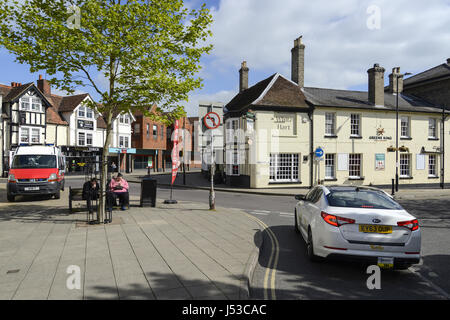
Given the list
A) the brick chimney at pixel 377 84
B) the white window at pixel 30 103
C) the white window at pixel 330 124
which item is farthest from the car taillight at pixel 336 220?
the white window at pixel 30 103

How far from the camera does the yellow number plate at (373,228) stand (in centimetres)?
476

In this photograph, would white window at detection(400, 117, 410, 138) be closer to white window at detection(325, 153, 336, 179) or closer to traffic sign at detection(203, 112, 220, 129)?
white window at detection(325, 153, 336, 179)

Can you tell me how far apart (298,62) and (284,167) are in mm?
8870

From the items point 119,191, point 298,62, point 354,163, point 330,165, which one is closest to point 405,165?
point 354,163

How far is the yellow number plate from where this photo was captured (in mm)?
4758

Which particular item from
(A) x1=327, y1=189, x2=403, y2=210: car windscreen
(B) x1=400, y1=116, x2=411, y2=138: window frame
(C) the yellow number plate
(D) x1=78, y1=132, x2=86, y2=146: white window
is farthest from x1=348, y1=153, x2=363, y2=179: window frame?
(D) x1=78, y1=132, x2=86, y2=146: white window

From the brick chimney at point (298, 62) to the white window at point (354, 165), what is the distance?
7.20 meters

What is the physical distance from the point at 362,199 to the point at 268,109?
16.5 m

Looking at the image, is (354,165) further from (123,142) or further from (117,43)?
(123,142)

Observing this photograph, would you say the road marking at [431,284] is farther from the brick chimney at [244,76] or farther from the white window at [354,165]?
the brick chimney at [244,76]

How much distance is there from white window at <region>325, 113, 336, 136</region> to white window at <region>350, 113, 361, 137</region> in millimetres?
1643

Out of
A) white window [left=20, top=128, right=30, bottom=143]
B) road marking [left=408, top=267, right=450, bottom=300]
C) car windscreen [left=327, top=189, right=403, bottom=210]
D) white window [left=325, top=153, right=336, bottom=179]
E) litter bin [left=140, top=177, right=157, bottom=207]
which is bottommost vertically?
road marking [left=408, top=267, right=450, bottom=300]

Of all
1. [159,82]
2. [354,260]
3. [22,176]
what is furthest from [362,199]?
[22,176]
